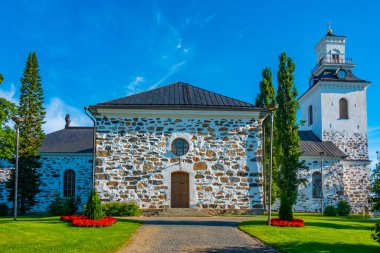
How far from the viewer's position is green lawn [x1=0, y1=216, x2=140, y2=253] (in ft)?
30.9

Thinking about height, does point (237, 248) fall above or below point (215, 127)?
below

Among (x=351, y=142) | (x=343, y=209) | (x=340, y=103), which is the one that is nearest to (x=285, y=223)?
(x=343, y=209)

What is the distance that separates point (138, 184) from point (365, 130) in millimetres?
23823

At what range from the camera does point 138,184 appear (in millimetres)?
19484

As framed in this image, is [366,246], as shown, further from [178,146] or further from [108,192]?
[108,192]

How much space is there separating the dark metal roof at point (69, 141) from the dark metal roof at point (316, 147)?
674 inches

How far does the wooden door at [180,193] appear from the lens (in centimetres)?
1959

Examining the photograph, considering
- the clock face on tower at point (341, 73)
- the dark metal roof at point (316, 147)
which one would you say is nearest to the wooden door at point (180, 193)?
the dark metal roof at point (316, 147)

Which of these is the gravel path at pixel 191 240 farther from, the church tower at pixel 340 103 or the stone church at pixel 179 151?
the church tower at pixel 340 103

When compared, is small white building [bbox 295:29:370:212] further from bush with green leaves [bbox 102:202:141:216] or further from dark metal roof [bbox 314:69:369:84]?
bush with green leaves [bbox 102:202:141:216]

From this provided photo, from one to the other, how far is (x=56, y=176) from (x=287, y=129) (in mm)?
16556

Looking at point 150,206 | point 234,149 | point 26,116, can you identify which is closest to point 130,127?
point 150,206

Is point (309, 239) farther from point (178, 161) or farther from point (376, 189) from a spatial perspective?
point (178, 161)

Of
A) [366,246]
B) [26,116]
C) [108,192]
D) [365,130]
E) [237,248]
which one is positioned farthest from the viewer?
[365,130]
